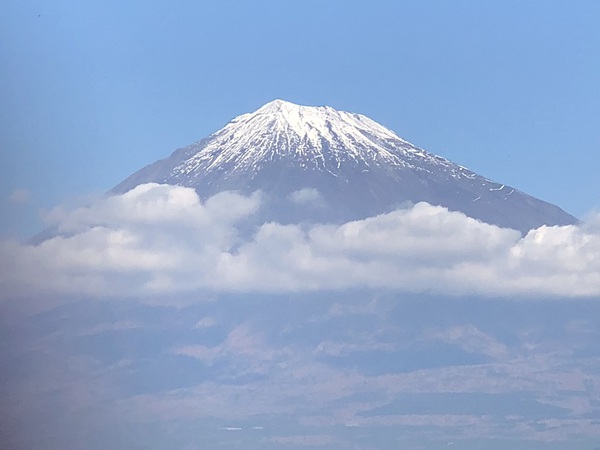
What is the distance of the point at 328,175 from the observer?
905cm

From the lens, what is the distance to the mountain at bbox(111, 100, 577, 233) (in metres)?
8.45

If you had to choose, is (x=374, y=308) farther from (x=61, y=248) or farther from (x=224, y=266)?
(x=61, y=248)

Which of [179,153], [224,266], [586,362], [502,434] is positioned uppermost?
[179,153]

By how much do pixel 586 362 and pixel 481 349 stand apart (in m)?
0.81

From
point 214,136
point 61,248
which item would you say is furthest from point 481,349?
point 61,248

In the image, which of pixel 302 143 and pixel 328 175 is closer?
pixel 328 175

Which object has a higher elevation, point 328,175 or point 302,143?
point 302,143

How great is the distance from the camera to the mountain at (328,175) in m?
8.45

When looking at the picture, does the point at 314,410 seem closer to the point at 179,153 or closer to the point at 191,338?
the point at 191,338

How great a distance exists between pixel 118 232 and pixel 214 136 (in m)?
1.11

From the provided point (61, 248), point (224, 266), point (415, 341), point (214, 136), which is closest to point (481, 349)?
point (415, 341)

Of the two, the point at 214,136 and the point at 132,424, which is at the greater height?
the point at 214,136

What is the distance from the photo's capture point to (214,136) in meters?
8.57

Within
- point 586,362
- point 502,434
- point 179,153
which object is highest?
point 179,153
